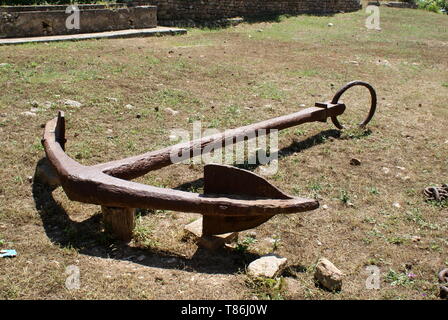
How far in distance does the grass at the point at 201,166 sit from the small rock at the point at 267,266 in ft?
0.18

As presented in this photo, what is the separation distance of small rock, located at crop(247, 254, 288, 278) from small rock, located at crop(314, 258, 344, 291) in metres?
0.23

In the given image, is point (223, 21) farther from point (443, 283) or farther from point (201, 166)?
point (443, 283)

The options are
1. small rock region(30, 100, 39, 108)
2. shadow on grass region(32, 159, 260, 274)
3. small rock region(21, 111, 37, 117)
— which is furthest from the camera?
small rock region(30, 100, 39, 108)

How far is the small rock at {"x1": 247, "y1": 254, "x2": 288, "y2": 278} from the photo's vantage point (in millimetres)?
2758

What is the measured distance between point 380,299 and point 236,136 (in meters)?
1.97

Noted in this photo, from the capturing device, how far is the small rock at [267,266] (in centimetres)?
276

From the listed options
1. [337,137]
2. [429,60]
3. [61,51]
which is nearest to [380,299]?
[337,137]

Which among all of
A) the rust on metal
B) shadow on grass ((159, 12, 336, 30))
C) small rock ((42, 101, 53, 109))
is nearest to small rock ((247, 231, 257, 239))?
the rust on metal

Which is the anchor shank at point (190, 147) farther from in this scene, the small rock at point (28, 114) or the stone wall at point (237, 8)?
the stone wall at point (237, 8)

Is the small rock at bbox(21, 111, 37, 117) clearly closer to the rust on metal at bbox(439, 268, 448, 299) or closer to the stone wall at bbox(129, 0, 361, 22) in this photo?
the rust on metal at bbox(439, 268, 448, 299)

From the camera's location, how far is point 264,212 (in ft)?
9.13

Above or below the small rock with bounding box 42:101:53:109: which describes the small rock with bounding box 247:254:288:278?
below

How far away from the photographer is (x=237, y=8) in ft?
48.6

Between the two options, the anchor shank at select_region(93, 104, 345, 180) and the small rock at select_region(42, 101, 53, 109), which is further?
the small rock at select_region(42, 101, 53, 109)
